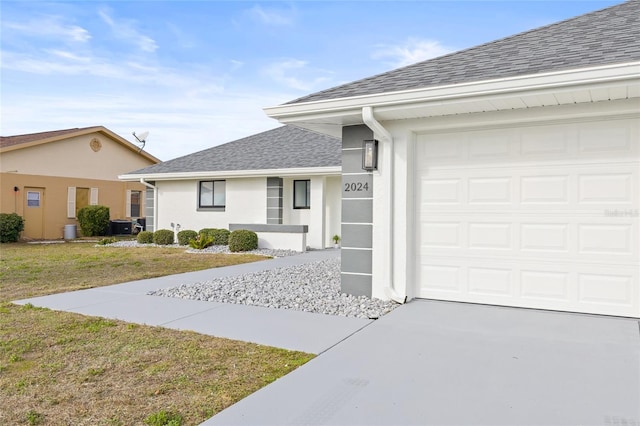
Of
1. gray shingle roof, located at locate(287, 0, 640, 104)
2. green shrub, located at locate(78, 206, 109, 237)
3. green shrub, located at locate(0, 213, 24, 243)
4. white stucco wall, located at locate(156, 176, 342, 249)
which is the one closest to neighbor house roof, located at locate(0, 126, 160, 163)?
green shrub, located at locate(0, 213, 24, 243)

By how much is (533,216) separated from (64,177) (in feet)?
72.3

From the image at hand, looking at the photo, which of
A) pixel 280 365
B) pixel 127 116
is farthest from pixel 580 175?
pixel 127 116

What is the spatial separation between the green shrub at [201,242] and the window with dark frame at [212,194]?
6.28 ft

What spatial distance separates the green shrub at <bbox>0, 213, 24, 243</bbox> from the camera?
58.7 feet

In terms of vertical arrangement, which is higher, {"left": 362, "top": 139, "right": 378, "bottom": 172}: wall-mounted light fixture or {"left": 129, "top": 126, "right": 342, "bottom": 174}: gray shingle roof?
{"left": 129, "top": 126, "right": 342, "bottom": 174}: gray shingle roof

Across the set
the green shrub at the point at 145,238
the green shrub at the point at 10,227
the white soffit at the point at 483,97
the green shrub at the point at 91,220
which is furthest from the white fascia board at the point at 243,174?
the white soffit at the point at 483,97

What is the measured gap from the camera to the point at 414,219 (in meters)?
6.24

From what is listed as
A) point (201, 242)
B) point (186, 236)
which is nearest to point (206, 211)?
point (186, 236)

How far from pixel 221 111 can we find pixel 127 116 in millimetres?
9867

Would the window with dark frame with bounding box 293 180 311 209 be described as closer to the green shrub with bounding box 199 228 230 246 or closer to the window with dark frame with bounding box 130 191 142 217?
the green shrub with bounding box 199 228 230 246

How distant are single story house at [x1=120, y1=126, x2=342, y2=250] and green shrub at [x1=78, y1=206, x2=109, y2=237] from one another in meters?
4.15

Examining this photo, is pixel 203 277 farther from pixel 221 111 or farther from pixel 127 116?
pixel 127 116

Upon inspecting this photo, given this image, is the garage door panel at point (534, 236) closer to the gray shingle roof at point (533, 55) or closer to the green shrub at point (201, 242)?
the gray shingle roof at point (533, 55)

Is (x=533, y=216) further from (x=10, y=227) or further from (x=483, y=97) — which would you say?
(x=10, y=227)
